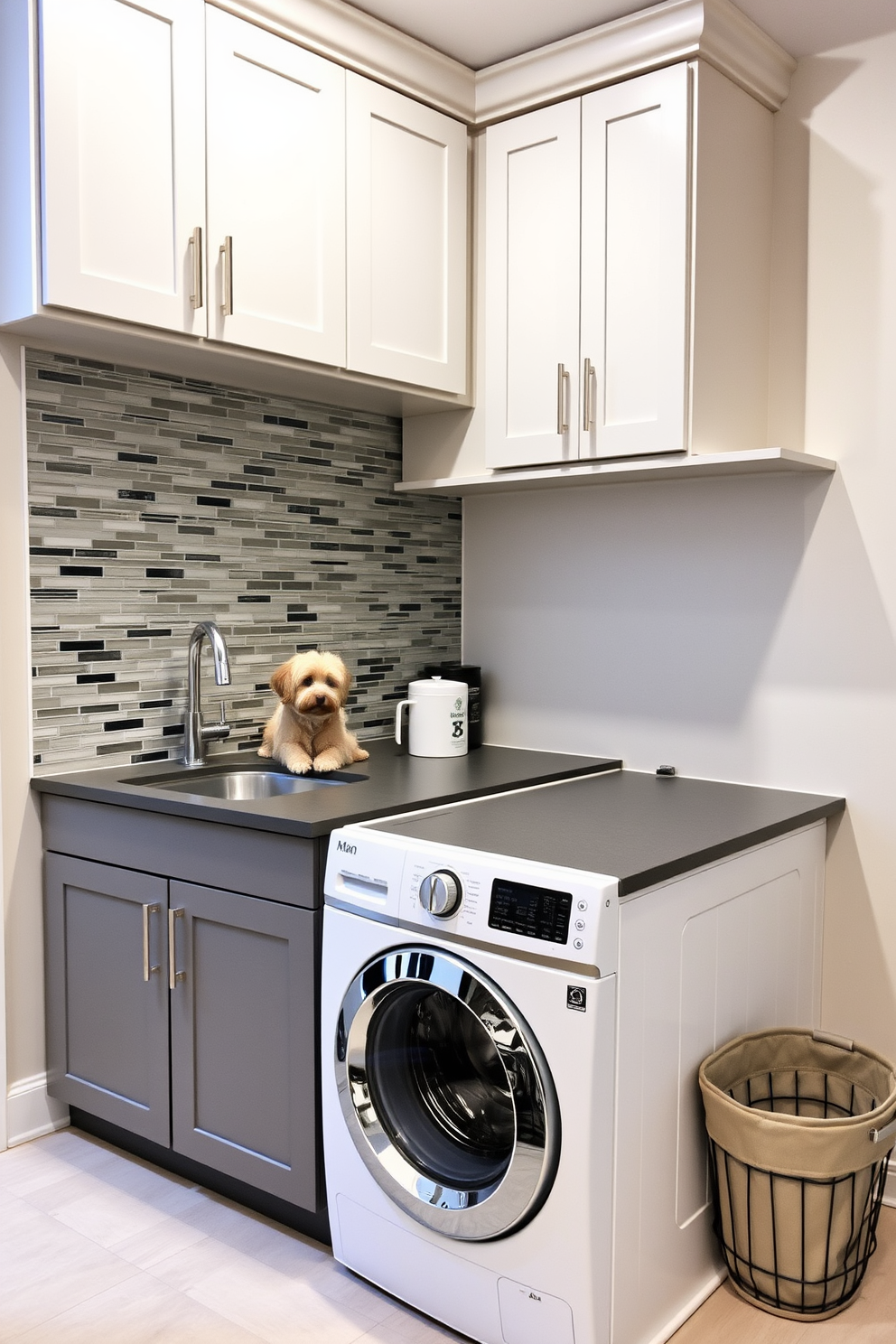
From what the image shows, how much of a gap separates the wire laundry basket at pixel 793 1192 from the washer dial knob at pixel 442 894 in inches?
22.2

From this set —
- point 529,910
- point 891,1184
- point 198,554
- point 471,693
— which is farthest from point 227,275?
point 891,1184

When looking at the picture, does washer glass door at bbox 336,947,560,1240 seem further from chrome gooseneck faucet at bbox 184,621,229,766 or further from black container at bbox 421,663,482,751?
black container at bbox 421,663,482,751

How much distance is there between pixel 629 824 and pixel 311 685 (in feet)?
2.66

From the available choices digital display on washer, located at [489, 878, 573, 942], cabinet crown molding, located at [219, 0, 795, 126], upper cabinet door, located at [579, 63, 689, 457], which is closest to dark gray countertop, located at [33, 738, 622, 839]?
digital display on washer, located at [489, 878, 573, 942]

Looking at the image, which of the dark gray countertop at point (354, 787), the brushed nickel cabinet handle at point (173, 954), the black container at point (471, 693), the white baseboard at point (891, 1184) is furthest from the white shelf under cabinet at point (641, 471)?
the white baseboard at point (891, 1184)

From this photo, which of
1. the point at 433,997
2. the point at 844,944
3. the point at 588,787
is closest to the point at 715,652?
the point at 588,787

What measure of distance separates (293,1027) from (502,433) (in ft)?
4.69

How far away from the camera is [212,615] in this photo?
2.58 m

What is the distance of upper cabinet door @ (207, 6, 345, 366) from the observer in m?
2.13

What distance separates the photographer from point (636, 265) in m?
2.31

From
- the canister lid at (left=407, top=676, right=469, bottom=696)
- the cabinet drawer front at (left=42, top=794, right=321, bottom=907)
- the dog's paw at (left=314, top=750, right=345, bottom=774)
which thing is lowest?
the cabinet drawer front at (left=42, top=794, right=321, bottom=907)

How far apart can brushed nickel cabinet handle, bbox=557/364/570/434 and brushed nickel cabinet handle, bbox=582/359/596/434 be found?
51 mm

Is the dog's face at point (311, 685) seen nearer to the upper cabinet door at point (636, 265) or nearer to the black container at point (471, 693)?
the black container at point (471, 693)

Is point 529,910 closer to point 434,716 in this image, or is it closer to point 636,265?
point 434,716
